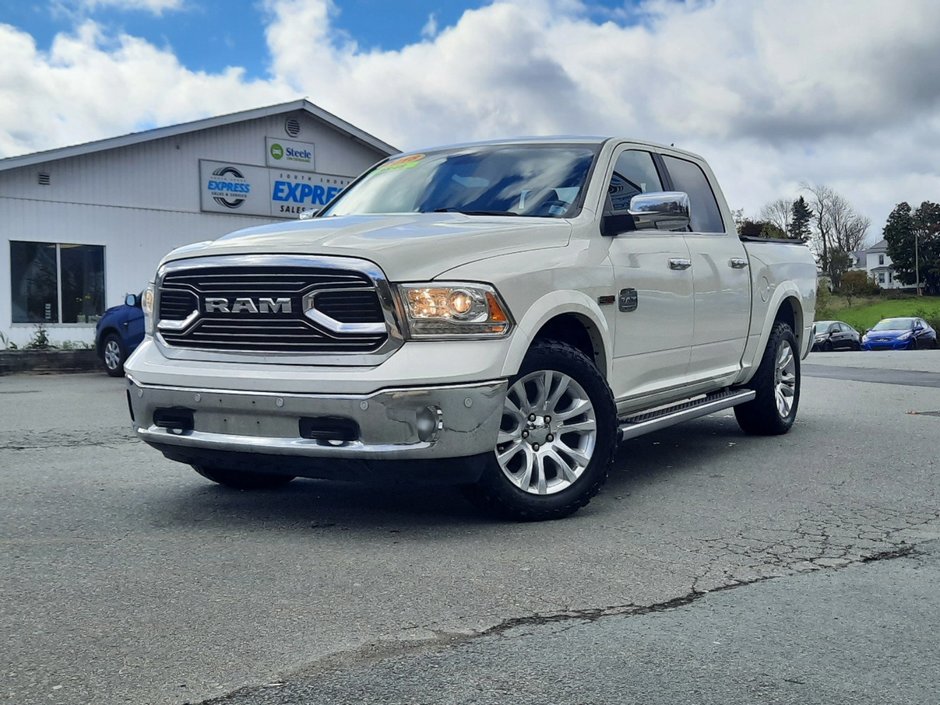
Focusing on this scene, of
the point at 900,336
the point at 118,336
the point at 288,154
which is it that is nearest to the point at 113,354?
the point at 118,336

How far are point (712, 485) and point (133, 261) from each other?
54.3 feet

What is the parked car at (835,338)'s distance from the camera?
39781 mm

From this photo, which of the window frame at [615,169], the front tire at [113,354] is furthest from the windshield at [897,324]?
the window frame at [615,169]

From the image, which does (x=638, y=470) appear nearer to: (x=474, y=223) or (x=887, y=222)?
(x=474, y=223)

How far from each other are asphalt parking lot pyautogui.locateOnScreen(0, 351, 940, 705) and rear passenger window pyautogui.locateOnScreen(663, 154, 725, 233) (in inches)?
64.0

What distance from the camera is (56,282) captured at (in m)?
19.4

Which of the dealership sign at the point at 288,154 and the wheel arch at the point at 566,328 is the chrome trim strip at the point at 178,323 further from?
the dealership sign at the point at 288,154

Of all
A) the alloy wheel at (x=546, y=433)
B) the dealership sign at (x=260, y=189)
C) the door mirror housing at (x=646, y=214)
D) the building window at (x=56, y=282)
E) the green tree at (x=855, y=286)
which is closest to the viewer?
the alloy wheel at (x=546, y=433)

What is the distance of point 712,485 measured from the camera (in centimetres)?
598

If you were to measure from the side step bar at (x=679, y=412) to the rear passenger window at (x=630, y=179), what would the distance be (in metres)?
1.15

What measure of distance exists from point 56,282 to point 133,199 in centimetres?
223

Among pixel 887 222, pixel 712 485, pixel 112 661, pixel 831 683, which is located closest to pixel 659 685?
pixel 831 683

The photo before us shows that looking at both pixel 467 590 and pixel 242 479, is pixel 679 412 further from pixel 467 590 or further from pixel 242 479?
pixel 467 590

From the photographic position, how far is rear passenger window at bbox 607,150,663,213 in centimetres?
596
